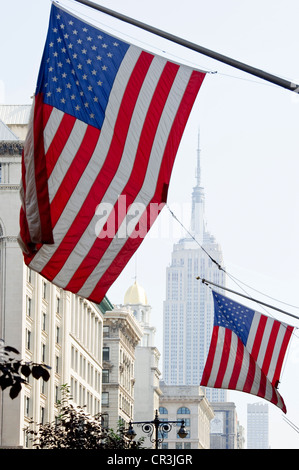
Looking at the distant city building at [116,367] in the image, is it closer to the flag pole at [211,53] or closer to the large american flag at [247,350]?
the large american flag at [247,350]

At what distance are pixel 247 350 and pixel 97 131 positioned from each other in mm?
15082

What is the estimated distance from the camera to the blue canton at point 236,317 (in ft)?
109

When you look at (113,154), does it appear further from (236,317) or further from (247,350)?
(247,350)

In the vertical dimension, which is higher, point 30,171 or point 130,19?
point 130,19

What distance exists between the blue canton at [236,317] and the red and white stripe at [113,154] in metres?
14.0

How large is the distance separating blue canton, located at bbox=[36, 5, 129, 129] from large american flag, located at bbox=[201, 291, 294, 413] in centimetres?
1480

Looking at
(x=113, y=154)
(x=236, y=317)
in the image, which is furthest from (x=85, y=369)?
(x=113, y=154)

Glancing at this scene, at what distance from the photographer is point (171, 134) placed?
1967 centimetres

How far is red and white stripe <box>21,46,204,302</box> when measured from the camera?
1931 cm

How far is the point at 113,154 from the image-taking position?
64.1ft

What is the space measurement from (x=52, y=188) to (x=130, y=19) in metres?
3.99

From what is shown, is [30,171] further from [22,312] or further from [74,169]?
[22,312]

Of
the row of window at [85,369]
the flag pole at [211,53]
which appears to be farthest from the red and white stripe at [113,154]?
the row of window at [85,369]

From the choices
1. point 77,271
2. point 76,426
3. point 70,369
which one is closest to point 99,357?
point 70,369
